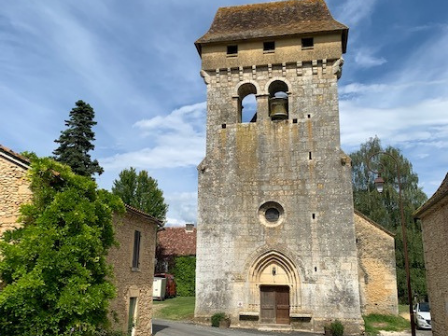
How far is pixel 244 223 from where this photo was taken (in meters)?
18.5

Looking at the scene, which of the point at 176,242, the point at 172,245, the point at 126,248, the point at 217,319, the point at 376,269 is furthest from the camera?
the point at 176,242

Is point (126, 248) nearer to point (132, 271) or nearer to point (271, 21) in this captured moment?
point (132, 271)

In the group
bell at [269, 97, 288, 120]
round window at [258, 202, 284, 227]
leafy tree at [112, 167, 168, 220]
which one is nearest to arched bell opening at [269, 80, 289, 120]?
bell at [269, 97, 288, 120]

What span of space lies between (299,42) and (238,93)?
3.73 metres

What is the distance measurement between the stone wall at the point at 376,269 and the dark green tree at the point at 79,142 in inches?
606

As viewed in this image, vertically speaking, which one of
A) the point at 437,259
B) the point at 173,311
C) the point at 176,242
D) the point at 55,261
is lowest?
the point at 173,311

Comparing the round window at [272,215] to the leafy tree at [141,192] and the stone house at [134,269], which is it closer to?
the stone house at [134,269]

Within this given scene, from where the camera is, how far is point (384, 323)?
18969mm

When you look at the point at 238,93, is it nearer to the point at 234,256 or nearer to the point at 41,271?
the point at 234,256

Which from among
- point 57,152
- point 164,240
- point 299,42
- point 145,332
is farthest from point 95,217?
point 164,240

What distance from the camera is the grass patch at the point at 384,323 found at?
18.1 m

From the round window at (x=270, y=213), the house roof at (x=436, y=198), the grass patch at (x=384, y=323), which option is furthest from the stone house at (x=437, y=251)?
the round window at (x=270, y=213)

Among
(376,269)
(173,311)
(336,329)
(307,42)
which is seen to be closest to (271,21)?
(307,42)

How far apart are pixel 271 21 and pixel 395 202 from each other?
63.5 ft
